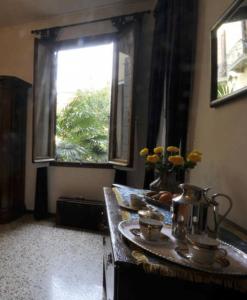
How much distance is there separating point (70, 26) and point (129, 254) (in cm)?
303

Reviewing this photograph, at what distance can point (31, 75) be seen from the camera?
3.24 metres

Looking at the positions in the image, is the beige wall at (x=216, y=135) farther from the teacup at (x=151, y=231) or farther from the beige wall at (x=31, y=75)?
the beige wall at (x=31, y=75)

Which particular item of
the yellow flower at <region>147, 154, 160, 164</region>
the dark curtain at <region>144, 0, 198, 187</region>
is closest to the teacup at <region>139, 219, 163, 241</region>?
the yellow flower at <region>147, 154, 160, 164</region>

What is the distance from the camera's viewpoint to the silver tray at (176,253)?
621mm

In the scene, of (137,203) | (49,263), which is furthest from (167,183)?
(49,263)

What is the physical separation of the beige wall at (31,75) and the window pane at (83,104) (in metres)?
0.22

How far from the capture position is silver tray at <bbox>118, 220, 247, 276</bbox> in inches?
24.5

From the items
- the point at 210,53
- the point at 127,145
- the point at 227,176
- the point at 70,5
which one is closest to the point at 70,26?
the point at 70,5

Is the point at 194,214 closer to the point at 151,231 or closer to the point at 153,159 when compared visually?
the point at 151,231

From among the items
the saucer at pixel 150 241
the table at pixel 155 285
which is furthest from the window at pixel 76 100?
the table at pixel 155 285

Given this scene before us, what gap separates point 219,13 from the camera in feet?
4.48

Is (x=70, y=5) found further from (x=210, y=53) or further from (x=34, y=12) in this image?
(x=210, y=53)

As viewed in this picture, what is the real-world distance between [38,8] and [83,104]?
49.6 inches

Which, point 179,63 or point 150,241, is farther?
point 179,63
